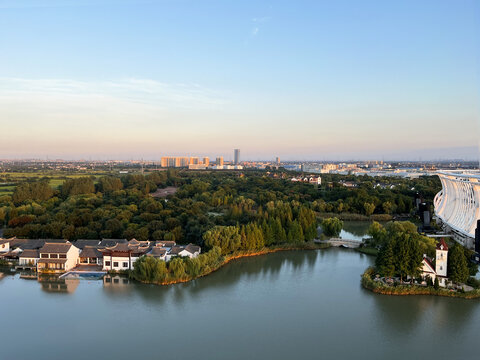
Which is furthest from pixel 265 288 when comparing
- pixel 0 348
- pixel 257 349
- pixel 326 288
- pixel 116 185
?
pixel 116 185

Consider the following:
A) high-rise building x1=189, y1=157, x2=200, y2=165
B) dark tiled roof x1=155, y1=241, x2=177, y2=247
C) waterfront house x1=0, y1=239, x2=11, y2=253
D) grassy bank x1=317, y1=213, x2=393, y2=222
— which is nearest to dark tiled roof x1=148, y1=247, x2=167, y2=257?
dark tiled roof x1=155, y1=241, x2=177, y2=247

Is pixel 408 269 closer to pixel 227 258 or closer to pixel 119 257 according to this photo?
pixel 227 258

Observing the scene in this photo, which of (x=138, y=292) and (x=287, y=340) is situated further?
(x=138, y=292)

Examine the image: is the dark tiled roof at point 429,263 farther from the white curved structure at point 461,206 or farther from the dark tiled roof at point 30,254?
the dark tiled roof at point 30,254

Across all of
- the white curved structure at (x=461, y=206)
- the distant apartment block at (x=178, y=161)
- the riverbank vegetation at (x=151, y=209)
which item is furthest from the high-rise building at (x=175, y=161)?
the white curved structure at (x=461, y=206)

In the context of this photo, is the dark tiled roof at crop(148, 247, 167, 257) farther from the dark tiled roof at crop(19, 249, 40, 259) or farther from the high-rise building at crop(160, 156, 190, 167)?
the high-rise building at crop(160, 156, 190, 167)

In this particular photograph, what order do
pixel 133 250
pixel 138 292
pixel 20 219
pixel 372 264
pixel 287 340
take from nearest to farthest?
pixel 287 340 < pixel 138 292 < pixel 133 250 < pixel 372 264 < pixel 20 219

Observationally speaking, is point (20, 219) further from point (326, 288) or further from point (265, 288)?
point (326, 288)
